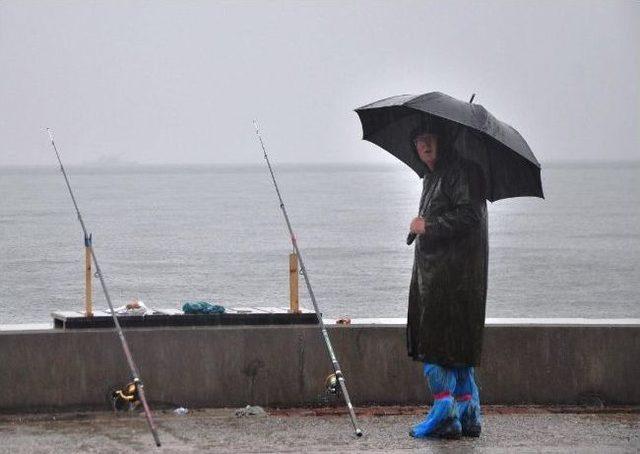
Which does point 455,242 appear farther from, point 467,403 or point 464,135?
point 467,403

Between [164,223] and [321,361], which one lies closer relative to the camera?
[321,361]

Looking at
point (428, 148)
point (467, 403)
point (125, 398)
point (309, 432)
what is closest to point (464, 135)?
point (428, 148)

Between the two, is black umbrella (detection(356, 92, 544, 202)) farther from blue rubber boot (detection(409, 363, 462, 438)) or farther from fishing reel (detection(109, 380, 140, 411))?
fishing reel (detection(109, 380, 140, 411))

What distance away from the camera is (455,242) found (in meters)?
8.41

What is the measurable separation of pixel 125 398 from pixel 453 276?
1990 mm

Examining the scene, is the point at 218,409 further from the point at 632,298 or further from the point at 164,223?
the point at 164,223

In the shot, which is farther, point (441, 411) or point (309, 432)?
point (309, 432)

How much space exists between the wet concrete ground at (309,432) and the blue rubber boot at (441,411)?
0.23 ft

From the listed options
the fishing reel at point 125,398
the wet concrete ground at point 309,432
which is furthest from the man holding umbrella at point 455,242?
the fishing reel at point 125,398

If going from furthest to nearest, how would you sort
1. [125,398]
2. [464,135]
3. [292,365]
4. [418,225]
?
[292,365] < [125,398] < [464,135] < [418,225]

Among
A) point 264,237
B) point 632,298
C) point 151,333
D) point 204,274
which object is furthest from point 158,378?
point 264,237

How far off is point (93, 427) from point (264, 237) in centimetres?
5201

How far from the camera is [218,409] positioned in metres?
9.33

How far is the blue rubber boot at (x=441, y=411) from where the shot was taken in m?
8.41
